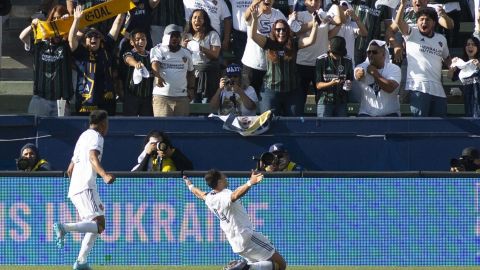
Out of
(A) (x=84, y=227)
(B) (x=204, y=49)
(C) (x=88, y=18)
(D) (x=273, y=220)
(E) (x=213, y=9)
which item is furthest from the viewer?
(E) (x=213, y=9)

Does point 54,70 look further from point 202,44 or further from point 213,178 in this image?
point 213,178

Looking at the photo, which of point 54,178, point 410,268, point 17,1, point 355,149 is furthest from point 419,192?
point 17,1

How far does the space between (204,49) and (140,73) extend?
→ 110 centimetres

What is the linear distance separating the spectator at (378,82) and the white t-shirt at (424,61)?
29 centimetres

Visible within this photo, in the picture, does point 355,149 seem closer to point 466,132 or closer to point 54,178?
point 466,132

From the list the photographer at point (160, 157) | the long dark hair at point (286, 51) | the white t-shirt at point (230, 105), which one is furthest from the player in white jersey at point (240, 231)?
the long dark hair at point (286, 51)

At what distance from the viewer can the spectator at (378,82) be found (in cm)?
1600

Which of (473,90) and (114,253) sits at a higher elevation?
(473,90)

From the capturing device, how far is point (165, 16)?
58.4ft

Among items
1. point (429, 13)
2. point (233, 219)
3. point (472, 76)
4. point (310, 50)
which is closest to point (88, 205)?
point (233, 219)

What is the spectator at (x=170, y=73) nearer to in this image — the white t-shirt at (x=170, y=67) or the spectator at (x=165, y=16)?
the white t-shirt at (x=170, y=67)

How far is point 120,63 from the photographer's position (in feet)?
55.4

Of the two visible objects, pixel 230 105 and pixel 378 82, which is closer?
pixel 378 82

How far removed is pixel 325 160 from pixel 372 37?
2349mm
